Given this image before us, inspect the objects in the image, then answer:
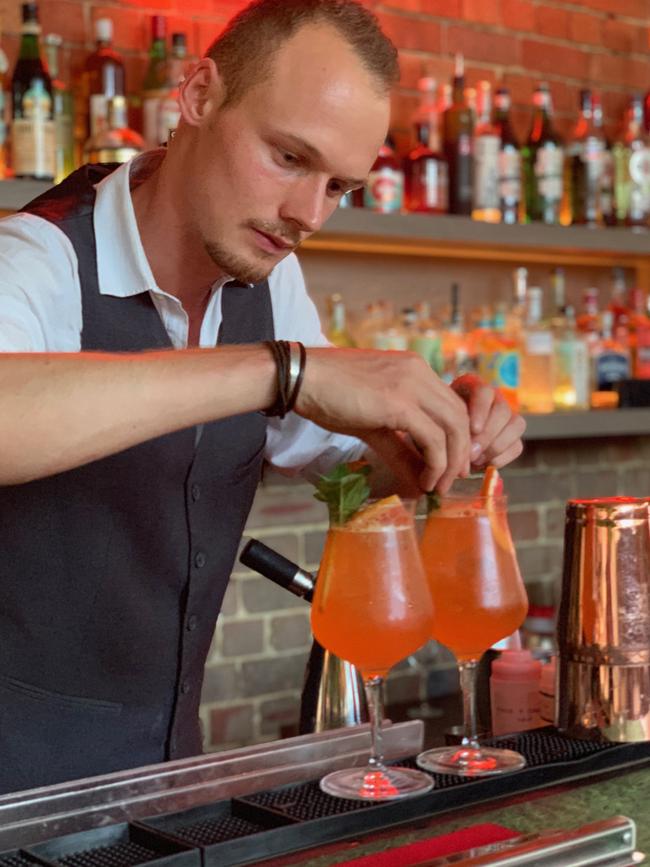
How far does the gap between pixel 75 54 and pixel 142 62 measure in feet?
0.46

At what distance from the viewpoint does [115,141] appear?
2.33m

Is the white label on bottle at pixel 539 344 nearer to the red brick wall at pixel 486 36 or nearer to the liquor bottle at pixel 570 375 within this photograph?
the liquor bottle at pixel 570 375

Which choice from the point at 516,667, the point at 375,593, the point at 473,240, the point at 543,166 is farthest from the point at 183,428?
the point at 543,166

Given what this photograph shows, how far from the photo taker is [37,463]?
3.66ft

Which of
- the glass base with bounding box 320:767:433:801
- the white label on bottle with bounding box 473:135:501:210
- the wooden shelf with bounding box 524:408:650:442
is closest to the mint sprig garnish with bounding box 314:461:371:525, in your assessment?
the glass base with bounding box 320:767:433:801

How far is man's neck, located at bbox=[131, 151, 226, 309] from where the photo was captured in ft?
5.24

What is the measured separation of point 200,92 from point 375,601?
28.4 inches

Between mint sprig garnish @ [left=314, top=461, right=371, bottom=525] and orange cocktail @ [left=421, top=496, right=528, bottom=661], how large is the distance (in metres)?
0.13

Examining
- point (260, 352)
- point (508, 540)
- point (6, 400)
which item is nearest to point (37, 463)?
point (6, 400)

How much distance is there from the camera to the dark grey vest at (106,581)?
1551 mm

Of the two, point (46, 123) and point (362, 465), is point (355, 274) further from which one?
point (362, 465)

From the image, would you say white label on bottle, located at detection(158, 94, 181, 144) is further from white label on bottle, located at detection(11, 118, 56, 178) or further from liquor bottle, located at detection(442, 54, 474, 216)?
liquor bottle, located at detection(442, 54, 474, 216)

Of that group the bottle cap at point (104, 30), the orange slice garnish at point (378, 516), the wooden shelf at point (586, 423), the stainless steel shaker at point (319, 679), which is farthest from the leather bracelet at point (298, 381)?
the wooden shelf at point (586, 423)

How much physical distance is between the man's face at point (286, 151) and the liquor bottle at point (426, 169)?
4.09ft
